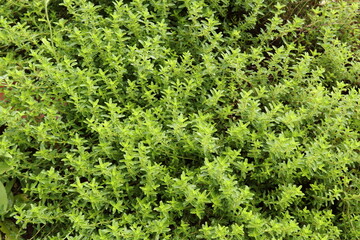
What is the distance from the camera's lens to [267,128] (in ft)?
8.24

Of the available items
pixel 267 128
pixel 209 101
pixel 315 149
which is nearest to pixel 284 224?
pixel 315 149

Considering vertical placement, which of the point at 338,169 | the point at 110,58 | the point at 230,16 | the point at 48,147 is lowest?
the point at 48,147

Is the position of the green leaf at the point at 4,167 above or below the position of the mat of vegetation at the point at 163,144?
below

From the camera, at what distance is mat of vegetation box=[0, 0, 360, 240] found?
212 cm

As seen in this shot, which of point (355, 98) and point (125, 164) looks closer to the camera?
point (125, 164)

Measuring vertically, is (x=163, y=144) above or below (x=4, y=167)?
above

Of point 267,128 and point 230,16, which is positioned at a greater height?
point 230,16

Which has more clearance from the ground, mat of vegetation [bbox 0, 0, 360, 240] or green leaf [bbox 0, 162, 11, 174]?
mat of vegetation [bbox 0, 0, 360, 240]

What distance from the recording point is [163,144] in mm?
2201

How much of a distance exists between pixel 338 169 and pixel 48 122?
1.79 meters

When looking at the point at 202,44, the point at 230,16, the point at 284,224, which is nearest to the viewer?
the point at 284,224

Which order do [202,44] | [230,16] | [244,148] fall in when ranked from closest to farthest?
[244,148], [202,44], [230,16]

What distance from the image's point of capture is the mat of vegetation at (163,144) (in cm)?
212

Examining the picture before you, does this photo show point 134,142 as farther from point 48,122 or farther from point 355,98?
point 355,98
